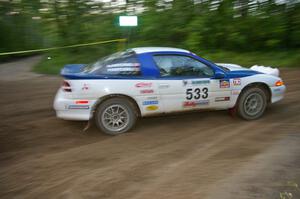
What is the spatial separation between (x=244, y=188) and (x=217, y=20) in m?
11.8

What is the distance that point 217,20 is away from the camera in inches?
599

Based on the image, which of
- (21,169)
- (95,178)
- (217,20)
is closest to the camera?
(95,178)

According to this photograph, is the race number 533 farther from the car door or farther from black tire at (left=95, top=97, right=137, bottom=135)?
black tire at (left=95, top=97, right=137, bottom=135)

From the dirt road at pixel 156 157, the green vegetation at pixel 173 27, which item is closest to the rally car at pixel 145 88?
the dirt road at pixel 156 157

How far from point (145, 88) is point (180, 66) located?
31.1 inches

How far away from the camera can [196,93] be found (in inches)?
266

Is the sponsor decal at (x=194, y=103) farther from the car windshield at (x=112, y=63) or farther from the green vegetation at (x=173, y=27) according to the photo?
the green vegetation at (x=173, y=27)

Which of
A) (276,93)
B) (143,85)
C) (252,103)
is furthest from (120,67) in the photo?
(276,93)

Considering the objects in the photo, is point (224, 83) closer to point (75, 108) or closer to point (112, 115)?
point (112, 115)

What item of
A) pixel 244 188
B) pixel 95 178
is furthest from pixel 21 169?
pixel 244 188

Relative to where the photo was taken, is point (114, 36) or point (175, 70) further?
point (114, 36)

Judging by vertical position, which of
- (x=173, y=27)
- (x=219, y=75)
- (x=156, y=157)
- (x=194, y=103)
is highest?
(x=173, y=27)

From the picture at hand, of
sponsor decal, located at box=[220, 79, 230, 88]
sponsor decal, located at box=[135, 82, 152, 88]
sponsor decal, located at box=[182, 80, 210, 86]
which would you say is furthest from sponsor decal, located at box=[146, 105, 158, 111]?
sponsor decal, located at box=[220, 79, 230, 88]

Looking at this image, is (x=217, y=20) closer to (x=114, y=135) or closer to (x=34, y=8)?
(x=34, y=8)
